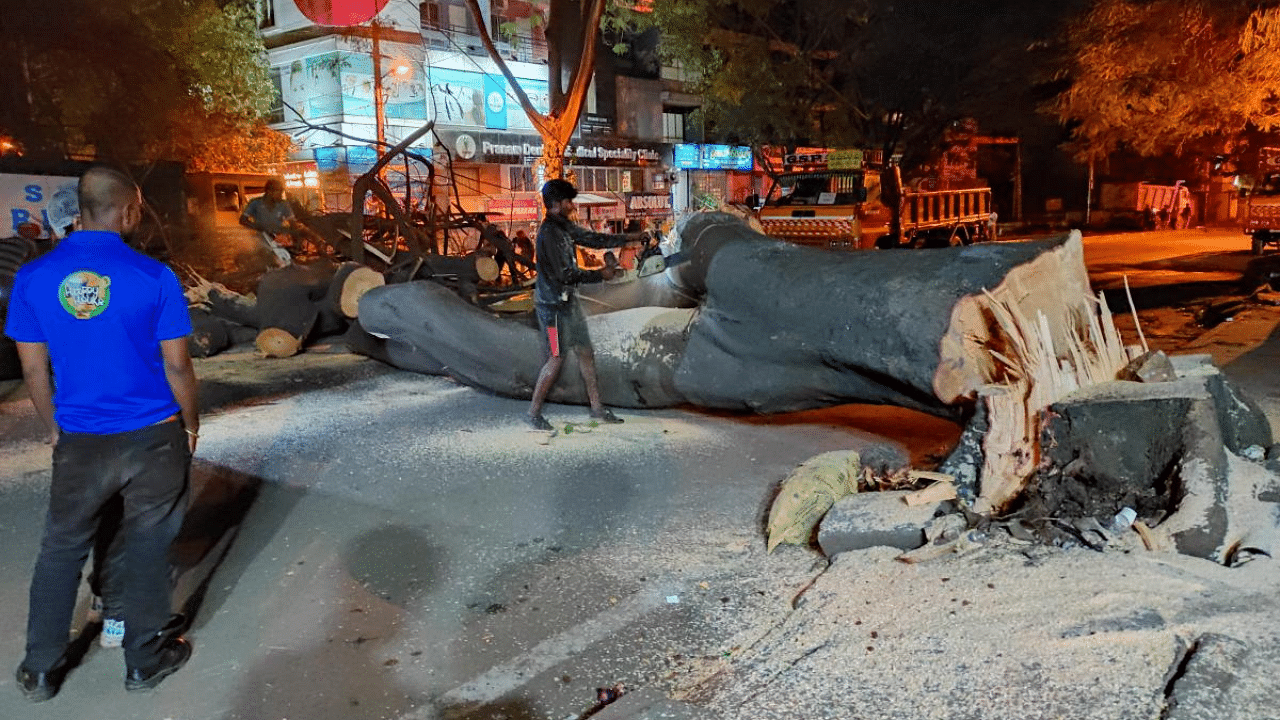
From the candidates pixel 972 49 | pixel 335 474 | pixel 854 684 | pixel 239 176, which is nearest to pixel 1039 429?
pixel 854 684

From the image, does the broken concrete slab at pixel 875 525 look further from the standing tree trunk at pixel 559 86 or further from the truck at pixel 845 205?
the truck at pixel 845 205

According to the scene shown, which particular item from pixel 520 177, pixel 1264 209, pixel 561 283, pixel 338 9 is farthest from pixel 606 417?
pixel 520 177

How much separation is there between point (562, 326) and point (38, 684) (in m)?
3.79

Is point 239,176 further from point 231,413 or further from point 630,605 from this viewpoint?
point 630,605

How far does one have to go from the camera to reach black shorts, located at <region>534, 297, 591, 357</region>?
619 centimetres

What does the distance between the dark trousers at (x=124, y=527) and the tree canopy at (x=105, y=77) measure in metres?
14.6

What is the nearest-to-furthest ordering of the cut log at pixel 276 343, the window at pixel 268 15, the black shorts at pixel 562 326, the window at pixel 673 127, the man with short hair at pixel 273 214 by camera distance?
the black shorts at pixel 562 326
the cut log at pixel 276 343
the man with short hair at pixel 273 214
the window at pixel 268 15
the window at pixel 673 127

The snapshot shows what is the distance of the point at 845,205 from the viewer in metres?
17.5

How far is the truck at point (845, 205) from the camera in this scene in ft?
57.3

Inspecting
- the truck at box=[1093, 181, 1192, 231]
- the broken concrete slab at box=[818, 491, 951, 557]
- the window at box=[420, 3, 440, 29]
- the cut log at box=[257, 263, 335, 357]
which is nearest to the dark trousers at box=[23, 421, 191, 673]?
the broken concrete slab at box=[818, 491, 951, 557]

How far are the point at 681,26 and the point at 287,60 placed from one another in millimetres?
14261

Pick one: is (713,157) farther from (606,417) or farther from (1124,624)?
(1124,624)

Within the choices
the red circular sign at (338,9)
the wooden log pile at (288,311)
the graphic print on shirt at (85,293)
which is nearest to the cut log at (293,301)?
the wooden log pile at (288,311)

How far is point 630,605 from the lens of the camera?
3.69 m
